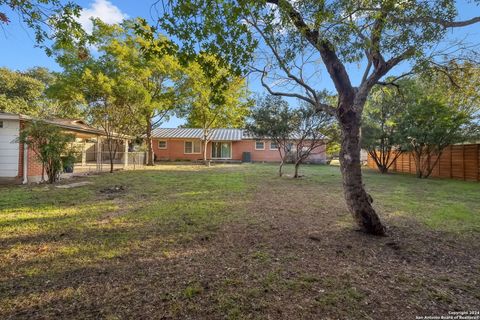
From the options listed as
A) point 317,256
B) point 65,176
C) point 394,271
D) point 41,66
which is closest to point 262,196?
point 317,256

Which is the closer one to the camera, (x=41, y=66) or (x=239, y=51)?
(x=239, y=51)

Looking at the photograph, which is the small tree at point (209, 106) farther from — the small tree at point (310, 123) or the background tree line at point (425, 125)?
the background tree line at point (425, 125)

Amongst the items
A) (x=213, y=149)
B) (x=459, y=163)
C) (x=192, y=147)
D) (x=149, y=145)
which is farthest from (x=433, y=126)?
(x=192, y=147)

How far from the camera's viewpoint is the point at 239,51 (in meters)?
4.09

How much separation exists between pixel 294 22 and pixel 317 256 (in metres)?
3.72

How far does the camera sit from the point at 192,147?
30.6 m

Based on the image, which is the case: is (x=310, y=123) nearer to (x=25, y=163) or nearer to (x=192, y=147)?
(x=25, y=163)

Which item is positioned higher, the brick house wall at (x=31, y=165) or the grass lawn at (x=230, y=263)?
the brick house wall at (x=31, y=165)

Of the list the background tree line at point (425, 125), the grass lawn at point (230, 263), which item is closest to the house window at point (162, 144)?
the background tree line at point (425, 125)

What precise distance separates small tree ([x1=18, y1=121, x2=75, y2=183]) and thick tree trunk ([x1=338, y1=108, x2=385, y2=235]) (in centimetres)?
1076

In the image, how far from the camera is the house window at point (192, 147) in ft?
100

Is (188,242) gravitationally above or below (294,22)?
below

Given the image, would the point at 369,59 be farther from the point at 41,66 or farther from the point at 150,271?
the point at 41,66

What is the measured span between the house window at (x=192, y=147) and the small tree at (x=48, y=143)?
19650 mm
